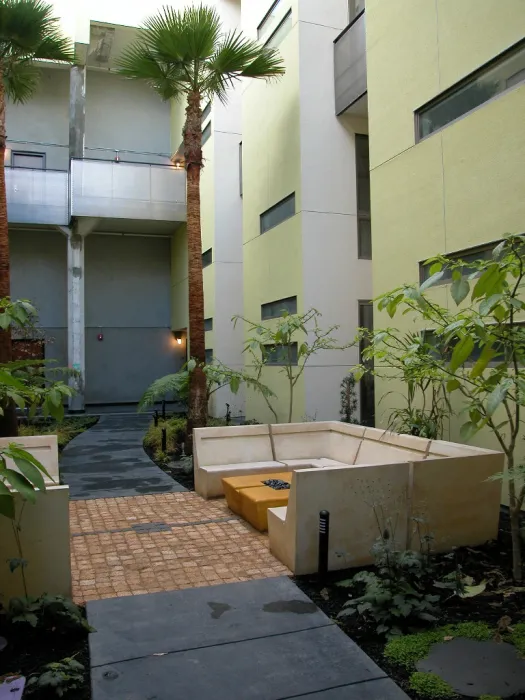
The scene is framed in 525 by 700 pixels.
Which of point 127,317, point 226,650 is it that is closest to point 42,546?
point 226,650

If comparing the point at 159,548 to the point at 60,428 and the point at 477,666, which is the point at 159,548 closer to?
the point at 477,666

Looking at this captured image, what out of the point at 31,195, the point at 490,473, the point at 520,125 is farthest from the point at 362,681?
the point at 31,195

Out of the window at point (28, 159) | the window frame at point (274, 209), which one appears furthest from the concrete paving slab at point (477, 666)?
the window at point (28, 159)

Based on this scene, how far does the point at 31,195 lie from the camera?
17719 mm

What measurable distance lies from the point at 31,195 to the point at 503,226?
15565 mm

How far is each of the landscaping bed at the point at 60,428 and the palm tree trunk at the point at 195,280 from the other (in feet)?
10.1

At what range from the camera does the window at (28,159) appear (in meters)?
19.7

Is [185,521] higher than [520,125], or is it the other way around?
[520,125]

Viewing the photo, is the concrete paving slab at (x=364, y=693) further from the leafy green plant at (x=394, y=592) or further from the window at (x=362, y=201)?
the window at (x=362, y=201)

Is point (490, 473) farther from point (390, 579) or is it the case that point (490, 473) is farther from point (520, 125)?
point (520, 125)

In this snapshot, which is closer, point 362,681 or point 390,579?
point 362,681

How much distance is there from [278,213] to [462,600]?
364 inches

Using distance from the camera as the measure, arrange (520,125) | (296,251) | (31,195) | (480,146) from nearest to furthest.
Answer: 1. (520,125)
2. (480,146)
3. (296,251)
4. (31,195)

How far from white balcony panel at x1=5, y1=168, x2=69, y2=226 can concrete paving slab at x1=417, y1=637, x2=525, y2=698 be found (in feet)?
57.6
